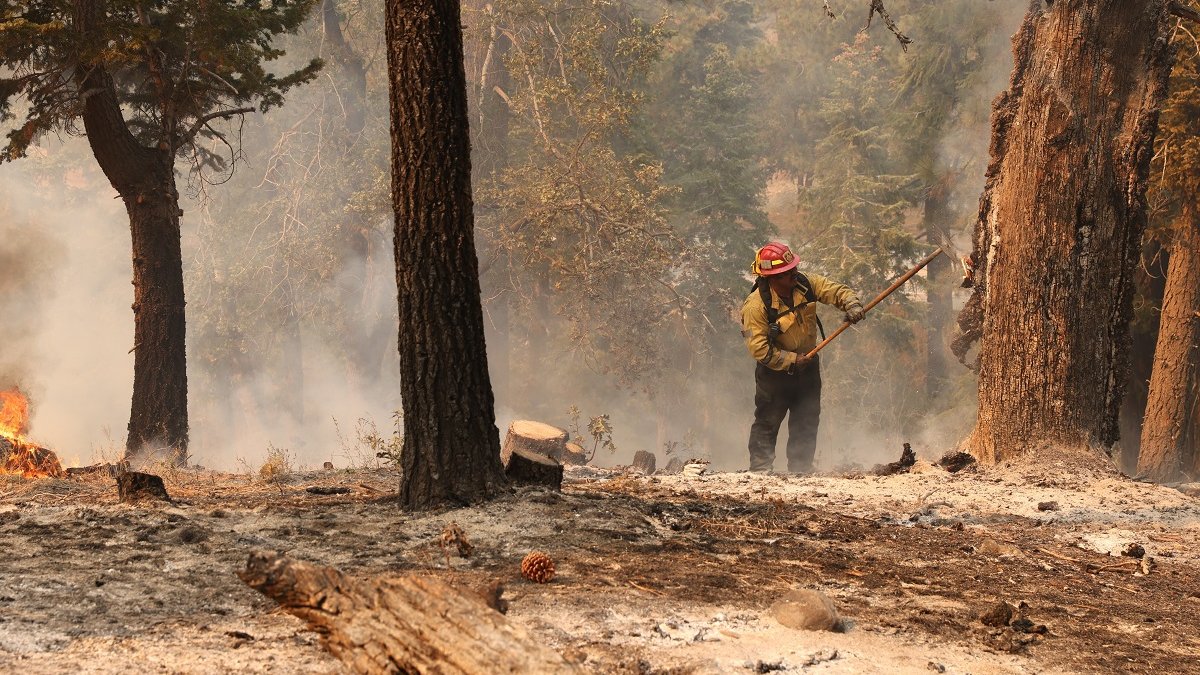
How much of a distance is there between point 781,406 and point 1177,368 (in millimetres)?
4663

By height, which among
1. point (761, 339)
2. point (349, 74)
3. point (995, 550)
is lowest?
point (995, 550)

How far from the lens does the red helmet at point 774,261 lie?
10.3 metres

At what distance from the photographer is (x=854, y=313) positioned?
10266 millimetres

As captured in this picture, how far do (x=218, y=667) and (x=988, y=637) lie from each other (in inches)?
114

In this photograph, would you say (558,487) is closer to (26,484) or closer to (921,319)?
(26,484)

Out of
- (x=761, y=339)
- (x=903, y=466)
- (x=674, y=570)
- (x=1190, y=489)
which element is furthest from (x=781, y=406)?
Answer: (x=674, y=570)

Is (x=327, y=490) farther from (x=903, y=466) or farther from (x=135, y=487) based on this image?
(x=903, y=466)

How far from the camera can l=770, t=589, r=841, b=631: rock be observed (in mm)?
4434

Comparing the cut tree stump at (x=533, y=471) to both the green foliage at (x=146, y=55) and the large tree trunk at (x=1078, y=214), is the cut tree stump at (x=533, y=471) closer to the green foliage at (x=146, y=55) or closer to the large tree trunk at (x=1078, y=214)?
the large tree trunk at (x=1078, y=214)

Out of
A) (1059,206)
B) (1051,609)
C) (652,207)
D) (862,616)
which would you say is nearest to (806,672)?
(862,616)

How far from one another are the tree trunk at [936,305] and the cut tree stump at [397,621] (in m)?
23.9

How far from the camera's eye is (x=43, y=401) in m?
29.5

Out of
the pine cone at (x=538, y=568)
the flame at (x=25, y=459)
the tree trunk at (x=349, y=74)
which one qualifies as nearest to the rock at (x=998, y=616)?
the pine cone at (x=538, y=568)

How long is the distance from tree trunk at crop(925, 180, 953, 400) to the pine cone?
72.5 ft
